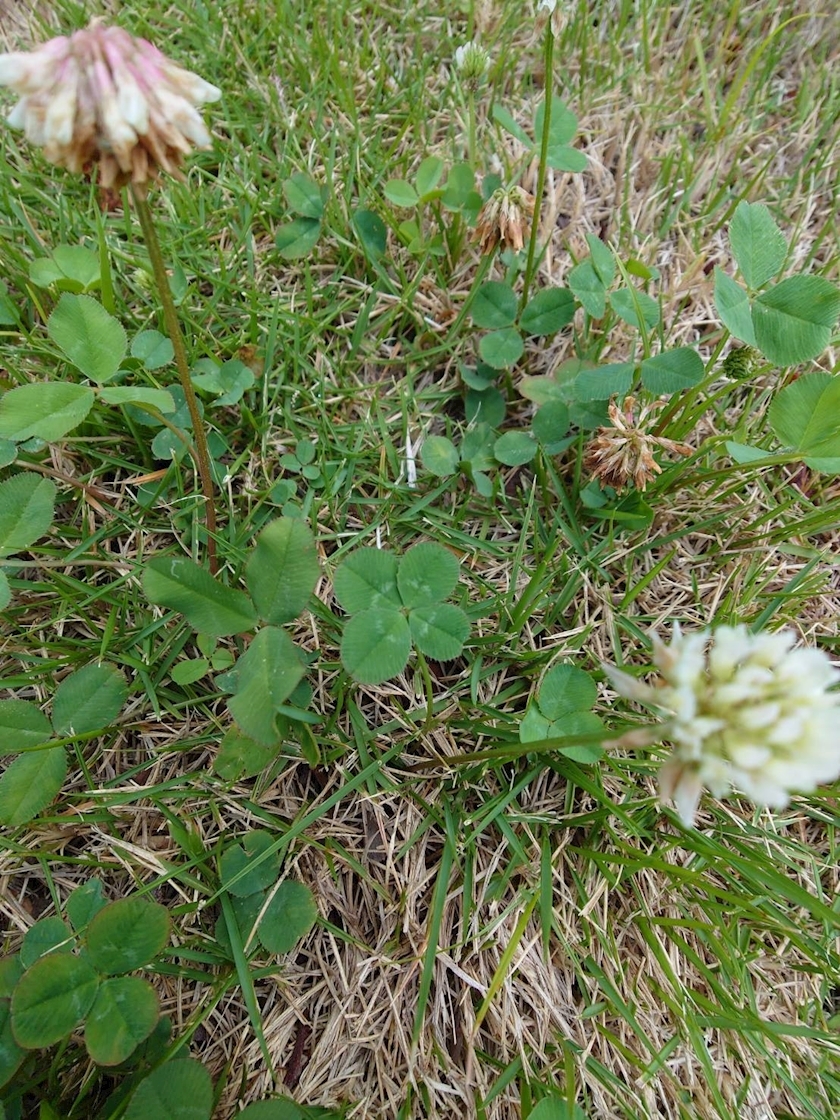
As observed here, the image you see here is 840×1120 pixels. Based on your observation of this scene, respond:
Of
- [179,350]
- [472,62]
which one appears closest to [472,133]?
[472,62]

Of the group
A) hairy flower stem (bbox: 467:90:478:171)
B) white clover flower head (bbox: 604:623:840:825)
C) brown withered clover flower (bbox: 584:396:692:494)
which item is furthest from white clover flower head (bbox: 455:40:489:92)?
white clover flower head (bbox: 604:623:840:825)

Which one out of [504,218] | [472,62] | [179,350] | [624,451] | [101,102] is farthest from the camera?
[472,62]

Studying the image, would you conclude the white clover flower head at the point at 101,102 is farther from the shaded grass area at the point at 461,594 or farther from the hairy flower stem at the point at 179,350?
the shaded grass area at the point at 461,594

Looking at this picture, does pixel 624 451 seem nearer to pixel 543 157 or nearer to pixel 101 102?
pixel 543 157

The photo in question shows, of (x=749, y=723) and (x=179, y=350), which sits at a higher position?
(x=179, y=350)

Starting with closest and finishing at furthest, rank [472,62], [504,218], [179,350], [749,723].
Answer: [749,723]
[179,350]
[504,218]
[472,62]

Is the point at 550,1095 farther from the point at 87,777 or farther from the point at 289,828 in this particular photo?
the point at 87,777

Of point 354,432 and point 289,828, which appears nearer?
point 289,828

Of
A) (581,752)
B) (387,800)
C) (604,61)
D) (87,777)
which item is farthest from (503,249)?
(87,777)
